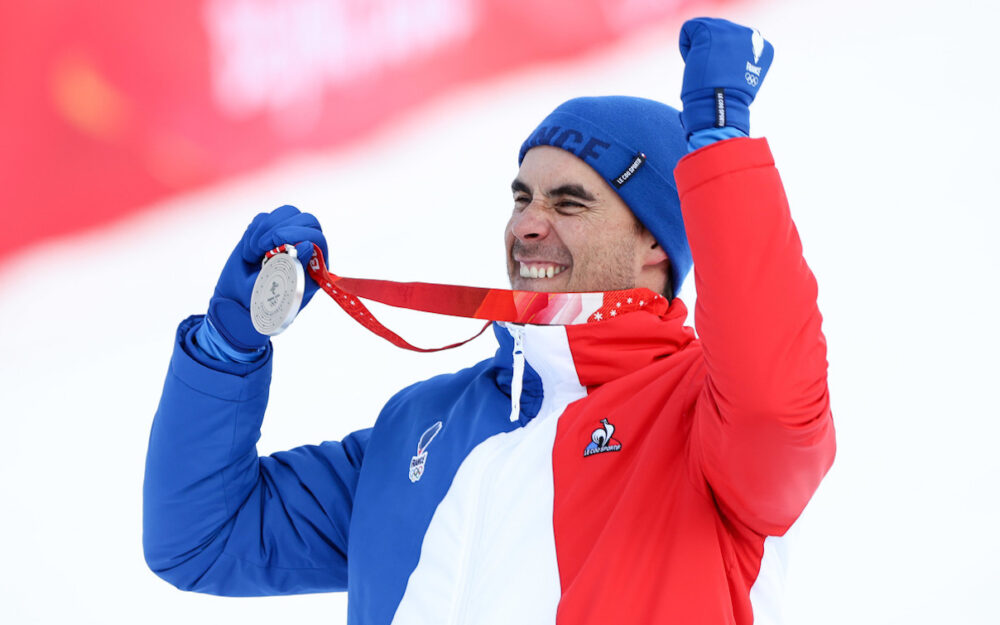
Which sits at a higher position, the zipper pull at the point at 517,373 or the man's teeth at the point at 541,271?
the man's teeth at the point at 541,271

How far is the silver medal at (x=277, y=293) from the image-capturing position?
1.68m

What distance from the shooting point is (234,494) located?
6.41 ft

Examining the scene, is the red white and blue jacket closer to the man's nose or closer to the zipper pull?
the zipper pull

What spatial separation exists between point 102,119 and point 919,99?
249 centimetres

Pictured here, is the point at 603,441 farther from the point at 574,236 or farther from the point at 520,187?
the point at 520,187

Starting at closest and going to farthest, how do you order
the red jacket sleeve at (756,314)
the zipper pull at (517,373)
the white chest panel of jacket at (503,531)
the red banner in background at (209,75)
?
the red jacket sleeve at (756,314) < the white chest panel of jacket at (503,531) < the zipper pull at (517,373) < the red banner in background at (209,75)

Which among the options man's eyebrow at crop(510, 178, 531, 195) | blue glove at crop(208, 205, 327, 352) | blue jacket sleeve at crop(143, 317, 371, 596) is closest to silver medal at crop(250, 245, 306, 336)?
blue glove at crop(208, 205, 327, 352)

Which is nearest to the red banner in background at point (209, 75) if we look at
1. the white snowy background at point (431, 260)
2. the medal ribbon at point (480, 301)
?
the white snowy background at point (431, 260)

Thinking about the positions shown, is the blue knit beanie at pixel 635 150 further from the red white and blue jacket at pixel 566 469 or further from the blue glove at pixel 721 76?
the blue glove at pixel 721 76

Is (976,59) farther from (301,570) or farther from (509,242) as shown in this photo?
(301,570)

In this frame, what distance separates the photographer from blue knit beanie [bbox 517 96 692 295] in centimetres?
194

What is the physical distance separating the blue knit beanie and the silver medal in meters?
0.56

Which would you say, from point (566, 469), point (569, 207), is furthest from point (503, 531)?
point (569, 207)

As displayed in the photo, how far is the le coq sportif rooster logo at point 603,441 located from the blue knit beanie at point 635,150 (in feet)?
1.58
